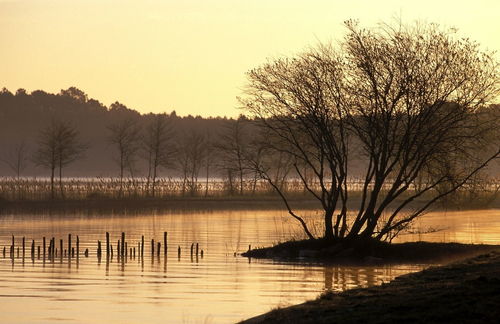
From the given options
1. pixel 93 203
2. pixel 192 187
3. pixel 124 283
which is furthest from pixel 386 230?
pixel 192 187

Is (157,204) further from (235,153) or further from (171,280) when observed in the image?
(171,280)

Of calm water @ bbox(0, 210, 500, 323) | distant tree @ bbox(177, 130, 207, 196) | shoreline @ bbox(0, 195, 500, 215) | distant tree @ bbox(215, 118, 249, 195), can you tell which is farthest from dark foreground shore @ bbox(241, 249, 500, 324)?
distant tree @ bbox(177, 130, 207, 196)

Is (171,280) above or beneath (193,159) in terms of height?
beneath

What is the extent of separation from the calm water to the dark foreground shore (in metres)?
3.95

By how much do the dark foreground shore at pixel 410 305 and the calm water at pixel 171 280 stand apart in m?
3.95

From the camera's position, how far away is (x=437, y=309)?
25.0m

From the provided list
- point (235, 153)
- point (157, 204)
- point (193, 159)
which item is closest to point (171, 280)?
point (235, 153)

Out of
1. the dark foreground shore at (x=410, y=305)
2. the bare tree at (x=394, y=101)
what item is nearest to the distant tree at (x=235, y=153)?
the bare tree at (x=394, y=101)

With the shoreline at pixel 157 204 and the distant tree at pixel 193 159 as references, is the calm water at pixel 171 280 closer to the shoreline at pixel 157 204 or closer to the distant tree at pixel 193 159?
the shoreline at pixel 157 204

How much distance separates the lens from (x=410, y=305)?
26125 millimetres

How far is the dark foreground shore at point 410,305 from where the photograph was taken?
24281 millimetres

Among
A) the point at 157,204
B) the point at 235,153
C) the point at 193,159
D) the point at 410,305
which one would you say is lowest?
the point at 410,305

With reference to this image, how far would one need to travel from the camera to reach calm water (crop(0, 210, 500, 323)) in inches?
1331

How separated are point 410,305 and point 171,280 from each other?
18.6m
